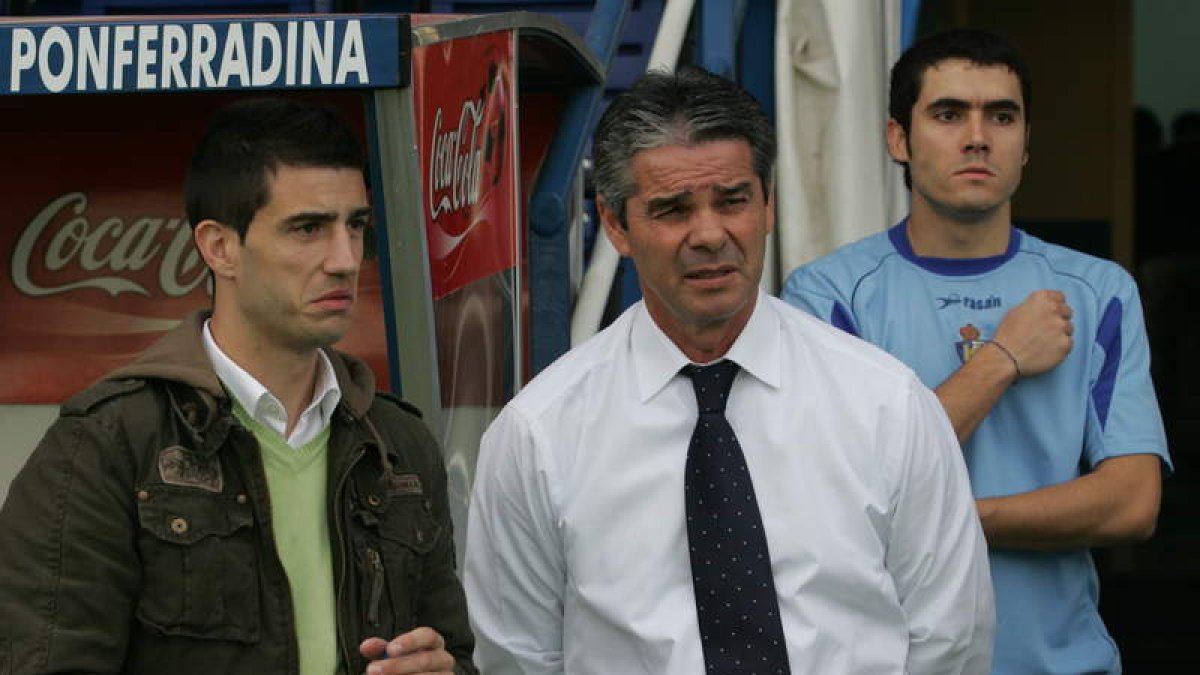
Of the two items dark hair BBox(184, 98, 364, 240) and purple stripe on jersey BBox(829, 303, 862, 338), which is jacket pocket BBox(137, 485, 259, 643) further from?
purple stripe on jersey BBox(829, 303, 862, 338)

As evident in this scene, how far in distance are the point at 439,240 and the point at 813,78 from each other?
2.32 m

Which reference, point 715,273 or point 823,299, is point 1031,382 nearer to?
point 823,299

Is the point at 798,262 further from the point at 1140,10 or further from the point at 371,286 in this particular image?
the point at 1140,10

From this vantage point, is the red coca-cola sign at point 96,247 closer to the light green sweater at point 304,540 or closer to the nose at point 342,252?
the nose at point 342,252

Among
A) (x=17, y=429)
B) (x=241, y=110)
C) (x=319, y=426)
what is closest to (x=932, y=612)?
(x=319, y=426)

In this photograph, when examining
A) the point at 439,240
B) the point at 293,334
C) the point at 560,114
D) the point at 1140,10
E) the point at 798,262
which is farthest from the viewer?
the point at 1140,10

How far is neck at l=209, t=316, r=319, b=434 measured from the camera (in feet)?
10.9

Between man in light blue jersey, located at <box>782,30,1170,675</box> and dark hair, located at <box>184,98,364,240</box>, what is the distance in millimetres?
1255

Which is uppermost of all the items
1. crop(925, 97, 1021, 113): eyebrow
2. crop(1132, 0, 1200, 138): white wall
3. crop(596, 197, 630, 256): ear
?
crop(1132, 0, 1200, 138): white wall

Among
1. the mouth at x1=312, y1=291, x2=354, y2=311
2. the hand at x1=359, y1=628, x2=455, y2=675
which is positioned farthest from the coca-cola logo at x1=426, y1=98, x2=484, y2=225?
the hand at x1=359, y1=628, x2=455, y2=675

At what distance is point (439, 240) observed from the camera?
408cm

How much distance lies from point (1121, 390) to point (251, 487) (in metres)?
1.76

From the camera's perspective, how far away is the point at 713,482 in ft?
11.5

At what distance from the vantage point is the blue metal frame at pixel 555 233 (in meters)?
5.18
